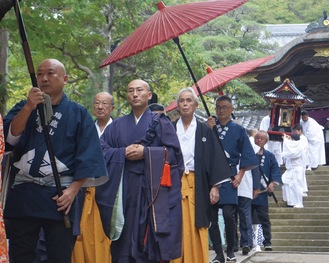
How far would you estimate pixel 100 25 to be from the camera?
1838cm

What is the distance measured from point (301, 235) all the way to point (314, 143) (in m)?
5.88

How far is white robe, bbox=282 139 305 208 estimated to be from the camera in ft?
59.5

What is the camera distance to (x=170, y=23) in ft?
28.7

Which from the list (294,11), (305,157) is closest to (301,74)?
(305,157)

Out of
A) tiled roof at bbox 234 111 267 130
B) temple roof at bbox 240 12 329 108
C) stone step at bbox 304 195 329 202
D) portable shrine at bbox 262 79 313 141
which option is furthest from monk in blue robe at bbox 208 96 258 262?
tiled roof at bbox 234 111 267 130

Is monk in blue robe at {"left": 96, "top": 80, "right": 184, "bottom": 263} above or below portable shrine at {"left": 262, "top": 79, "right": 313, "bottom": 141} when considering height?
below

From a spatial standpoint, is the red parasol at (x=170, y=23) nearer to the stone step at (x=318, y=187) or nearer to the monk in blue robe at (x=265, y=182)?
the monk in blue robe at (x=265, y=182)

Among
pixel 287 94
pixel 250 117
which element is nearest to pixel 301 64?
pixel 287 94

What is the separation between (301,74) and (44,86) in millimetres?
20660

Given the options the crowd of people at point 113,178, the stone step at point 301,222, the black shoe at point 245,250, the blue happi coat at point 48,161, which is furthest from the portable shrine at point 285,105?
the blue happi coat at point 48,161

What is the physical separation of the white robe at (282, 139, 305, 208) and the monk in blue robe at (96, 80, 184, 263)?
35.9ft

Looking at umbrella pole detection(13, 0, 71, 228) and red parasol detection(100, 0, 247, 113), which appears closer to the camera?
umbrella pole detection(13, 0, 71, 228)

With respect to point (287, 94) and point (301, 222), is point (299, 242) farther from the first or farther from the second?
point (287, 94)

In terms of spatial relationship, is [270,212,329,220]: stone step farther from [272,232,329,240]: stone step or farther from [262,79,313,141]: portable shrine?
[262,79,313,141]: portable shrine
